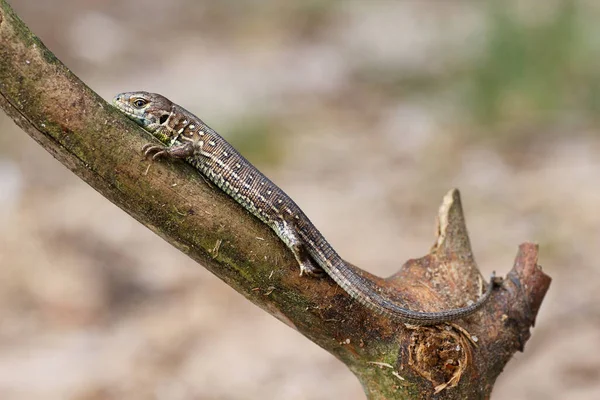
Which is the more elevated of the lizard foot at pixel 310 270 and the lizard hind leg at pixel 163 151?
the lizard hind leg at pixel 163 151

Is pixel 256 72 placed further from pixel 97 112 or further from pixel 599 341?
pixel 97 112

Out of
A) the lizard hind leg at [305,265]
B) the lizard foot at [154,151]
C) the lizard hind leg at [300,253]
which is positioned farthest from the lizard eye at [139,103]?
the lizard hind leg at [305,265]

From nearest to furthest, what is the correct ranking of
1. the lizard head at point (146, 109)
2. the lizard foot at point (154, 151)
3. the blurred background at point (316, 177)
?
1. the lizard foot at point (154, 151)
2. the lizard head at point (146, 109)
3. the blurred background at point (316, 177)

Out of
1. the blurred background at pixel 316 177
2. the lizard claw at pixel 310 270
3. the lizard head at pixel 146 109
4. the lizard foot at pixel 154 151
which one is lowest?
the lizard claw at pixel 310 270

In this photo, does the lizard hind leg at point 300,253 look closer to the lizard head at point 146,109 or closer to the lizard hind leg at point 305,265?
the lizard hind leg at point 305,265

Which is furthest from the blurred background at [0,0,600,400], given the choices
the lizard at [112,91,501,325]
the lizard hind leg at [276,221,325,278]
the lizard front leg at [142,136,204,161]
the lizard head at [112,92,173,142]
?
the lizard head at [112,92,173,142]

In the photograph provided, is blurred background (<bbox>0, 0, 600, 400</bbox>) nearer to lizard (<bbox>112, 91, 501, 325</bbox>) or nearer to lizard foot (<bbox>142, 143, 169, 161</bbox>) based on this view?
lizard (<bbox>112, 91, 501, 325</bbox>)
